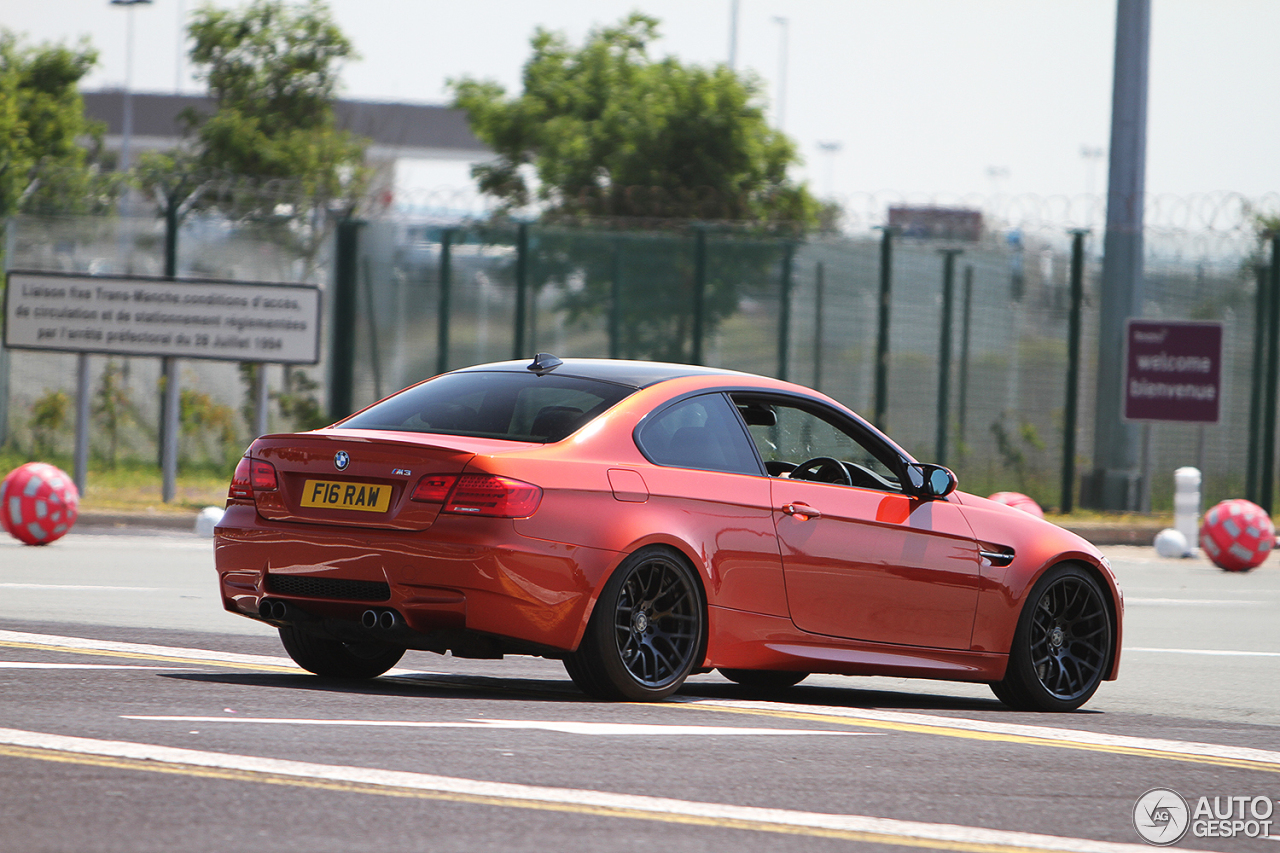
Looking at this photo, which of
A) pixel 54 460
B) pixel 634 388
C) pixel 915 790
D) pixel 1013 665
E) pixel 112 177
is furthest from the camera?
pixel 112 177

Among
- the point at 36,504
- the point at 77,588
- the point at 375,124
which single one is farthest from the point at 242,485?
the point at 375,124

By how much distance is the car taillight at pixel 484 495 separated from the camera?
22.8 ft

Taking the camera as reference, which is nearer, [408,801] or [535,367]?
[408,801]

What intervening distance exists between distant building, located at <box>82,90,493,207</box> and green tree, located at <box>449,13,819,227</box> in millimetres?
43628

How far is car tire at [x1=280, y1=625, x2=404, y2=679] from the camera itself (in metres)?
8.06

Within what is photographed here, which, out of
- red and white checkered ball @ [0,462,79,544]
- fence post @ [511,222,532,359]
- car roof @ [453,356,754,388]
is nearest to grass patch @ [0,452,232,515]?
red and white checkered ball @ [0,462,79,544]

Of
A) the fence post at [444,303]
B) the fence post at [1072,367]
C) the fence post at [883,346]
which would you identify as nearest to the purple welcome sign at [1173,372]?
the fence post at [1072,367]

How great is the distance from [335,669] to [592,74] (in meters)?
26.2

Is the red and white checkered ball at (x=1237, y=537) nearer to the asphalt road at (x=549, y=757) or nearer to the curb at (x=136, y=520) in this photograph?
the asphalt road at (x=549, y=757)

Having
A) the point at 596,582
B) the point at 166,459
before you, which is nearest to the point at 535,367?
the point at 596,582

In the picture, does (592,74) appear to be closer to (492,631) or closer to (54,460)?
(54,460)

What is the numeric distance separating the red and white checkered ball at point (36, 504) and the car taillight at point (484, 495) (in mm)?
9060

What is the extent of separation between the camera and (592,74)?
33.2 m

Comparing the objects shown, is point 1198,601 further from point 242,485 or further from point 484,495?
point 242,485
